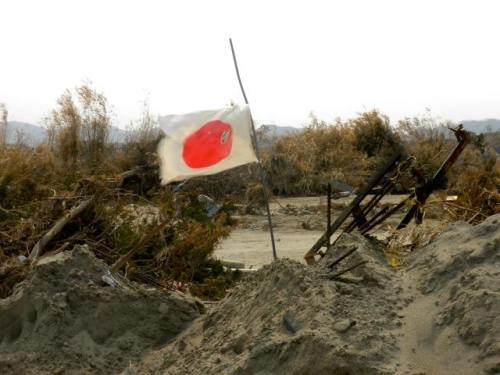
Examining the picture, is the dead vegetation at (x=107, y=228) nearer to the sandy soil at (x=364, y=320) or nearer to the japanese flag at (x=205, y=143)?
the japanese flag at (x=205, y=143)

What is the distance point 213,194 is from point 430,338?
13.8 metres

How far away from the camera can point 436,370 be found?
2.73m

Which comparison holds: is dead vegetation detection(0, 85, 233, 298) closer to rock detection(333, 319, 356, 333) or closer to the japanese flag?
the japanese flag

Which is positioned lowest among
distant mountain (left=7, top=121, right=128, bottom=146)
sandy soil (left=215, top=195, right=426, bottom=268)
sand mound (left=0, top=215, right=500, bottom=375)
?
sandy soil (left=215, top=195, right=426, bottom=268)

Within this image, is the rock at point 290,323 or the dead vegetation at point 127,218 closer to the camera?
the rock at point 290,323

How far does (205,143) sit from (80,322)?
144 cm

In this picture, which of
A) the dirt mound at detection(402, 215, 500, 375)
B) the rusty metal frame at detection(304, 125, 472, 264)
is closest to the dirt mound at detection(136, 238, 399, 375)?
the dirt mound at detection(402, 215, 500, 375)

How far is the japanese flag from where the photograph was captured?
4.64 metres

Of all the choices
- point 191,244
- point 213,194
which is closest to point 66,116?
point 213,194

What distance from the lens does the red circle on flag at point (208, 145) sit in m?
4.66

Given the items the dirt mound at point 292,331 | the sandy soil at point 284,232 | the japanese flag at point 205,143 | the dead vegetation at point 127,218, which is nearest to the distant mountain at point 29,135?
the dead vegetation at point 127,218

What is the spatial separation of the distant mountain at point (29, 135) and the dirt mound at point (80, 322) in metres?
10.1

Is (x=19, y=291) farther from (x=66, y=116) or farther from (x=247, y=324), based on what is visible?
(x=66, y=116)

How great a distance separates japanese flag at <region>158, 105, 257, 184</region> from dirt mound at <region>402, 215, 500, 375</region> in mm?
1544
